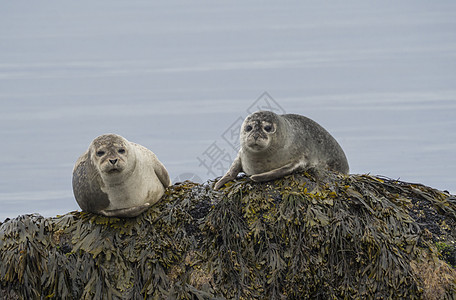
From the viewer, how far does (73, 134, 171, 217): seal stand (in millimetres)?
8180

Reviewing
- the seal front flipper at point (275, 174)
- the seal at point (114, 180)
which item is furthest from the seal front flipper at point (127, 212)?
the seal front flipper at point (275, 174)

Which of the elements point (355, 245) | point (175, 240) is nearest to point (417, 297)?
point (355, 245)

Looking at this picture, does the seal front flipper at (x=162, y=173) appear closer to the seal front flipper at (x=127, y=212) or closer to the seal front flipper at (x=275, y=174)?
the seal front flipper at (x=127, y=212)

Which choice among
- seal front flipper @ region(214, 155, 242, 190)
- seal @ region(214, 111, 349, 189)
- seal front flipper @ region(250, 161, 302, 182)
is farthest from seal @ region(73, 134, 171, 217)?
seal front flipper @ region(250, 161, 302, 182)

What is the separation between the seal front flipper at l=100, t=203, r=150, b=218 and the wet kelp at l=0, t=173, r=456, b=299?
9 centimetres

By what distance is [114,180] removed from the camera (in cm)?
835

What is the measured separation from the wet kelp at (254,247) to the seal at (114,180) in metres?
0.15

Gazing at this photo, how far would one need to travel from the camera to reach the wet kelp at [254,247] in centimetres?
790

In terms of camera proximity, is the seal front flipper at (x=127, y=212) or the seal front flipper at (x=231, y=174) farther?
A: the seal front flipper at (x=231, y=174)

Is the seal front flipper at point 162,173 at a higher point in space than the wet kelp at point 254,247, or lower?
higher

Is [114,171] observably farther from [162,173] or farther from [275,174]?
[275,174]

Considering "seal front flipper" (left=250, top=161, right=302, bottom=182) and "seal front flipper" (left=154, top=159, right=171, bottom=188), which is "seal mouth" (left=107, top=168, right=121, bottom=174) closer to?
"seal front flipper" (left=154, top=159, right=171, bottom=188)

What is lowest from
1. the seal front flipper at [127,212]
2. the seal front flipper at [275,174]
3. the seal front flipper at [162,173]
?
the seal front flipper at [127,212]

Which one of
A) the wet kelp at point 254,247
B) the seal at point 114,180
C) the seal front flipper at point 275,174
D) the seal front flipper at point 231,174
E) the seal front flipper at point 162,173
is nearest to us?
the wet kelp at point 254,247
